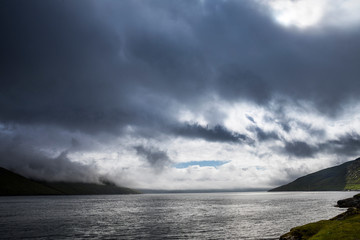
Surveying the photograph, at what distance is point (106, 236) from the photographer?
2357 inches

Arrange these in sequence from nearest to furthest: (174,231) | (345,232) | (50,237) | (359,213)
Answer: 1. (345,232)
2. (359,213)
3. (50,237)
4. (174,231)

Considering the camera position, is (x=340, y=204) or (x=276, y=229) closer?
(x=276, y=229)

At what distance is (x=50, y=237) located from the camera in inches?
2312

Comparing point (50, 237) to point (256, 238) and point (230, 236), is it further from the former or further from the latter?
point (256, 238)

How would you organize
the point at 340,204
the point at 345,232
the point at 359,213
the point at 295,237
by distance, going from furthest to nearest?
the point at 340,204 < the point at 359,213 < the point at 295,237 < the point at 345,232

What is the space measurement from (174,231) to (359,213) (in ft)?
141

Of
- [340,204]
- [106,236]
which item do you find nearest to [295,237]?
[106,236]

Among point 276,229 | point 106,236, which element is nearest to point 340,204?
point 276,229

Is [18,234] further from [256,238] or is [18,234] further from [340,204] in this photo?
[340,204]

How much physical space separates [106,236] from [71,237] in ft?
25.9

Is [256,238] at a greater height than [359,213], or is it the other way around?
[359,213]

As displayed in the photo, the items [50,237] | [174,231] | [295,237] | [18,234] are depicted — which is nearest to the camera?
[295,237]

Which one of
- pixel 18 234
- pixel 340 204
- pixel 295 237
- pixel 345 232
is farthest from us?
pixel 340 204

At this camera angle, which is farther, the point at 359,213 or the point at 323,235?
the point at 359,213
